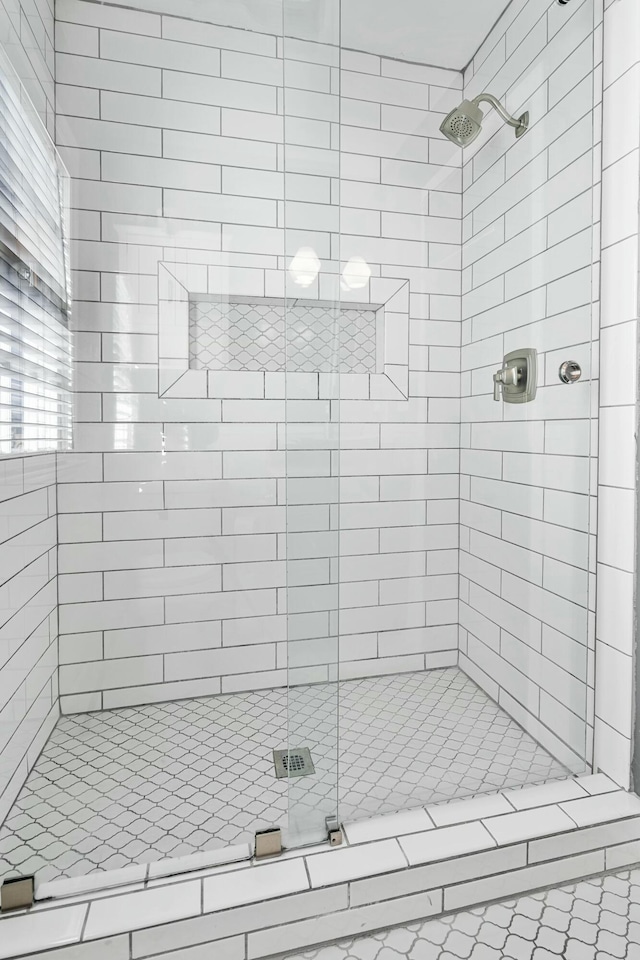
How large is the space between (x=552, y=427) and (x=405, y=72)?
1.13 metres

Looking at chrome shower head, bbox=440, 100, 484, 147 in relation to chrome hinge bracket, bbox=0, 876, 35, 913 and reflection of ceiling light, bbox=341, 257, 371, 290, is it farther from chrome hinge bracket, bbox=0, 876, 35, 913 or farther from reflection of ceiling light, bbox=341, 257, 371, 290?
chrome hinge bracket, bbox=0, 876, 35, 913

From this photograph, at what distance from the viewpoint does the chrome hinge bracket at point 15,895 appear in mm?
864

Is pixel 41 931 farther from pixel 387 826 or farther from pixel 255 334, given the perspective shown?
pixel 255 334

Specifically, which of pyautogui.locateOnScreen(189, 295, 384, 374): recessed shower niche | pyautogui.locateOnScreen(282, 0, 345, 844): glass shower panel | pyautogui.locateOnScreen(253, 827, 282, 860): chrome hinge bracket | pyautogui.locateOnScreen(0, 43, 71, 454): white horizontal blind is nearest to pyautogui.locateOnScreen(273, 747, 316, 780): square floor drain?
pyautogui.locateOnScreen(282, 0, 345, 844): glass shower panel

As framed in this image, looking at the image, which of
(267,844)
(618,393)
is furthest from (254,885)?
(618,393)

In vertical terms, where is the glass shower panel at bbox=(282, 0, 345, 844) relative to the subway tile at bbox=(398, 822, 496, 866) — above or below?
above

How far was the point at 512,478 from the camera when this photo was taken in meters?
1.42

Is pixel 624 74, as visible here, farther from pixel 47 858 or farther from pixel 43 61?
pixel 47 858

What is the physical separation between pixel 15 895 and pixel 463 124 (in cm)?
204

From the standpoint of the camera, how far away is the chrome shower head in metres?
1.43

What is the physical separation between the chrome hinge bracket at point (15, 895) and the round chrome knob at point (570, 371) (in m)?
1.54

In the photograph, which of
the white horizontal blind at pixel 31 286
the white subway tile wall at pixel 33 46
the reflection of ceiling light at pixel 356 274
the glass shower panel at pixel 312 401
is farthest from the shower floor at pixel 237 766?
the white subway tile wall at pixel 33 46

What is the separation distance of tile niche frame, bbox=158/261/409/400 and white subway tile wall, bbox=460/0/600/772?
0.66ft

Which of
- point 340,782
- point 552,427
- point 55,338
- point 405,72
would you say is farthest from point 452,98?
point 340,782
